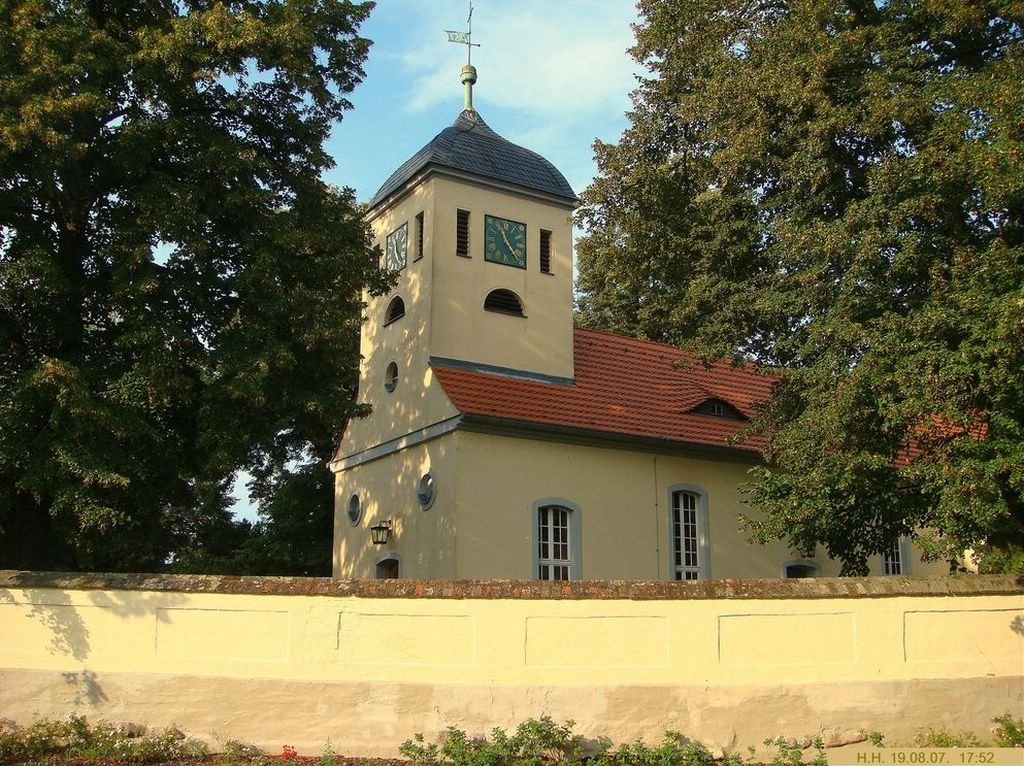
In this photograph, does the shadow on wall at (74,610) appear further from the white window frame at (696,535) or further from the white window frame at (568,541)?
the white window frame at (696,535)

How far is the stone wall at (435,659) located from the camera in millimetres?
9750

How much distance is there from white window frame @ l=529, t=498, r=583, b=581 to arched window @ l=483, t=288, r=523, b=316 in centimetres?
448

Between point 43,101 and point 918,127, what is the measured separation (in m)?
11.3

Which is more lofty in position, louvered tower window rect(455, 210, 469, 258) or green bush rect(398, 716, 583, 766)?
louvered tower window rect(455, 210, 469, 258)

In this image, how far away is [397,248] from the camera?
2212cm

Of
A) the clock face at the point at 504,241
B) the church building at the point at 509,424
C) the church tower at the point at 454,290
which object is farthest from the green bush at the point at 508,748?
the clock face at the point at 504,241

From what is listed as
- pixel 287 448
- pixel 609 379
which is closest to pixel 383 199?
pixel 609 379

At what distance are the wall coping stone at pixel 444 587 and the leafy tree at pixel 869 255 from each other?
295cm

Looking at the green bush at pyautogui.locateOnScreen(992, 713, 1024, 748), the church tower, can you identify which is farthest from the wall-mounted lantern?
the green bush at pyautogui.locateOnScreen(992, 713, 1024, 748)

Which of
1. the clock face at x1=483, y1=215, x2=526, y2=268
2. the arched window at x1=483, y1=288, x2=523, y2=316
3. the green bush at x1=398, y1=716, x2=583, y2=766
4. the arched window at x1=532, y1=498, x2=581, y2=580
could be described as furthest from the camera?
the clock face at x1=483, y1=215, x2=526, y2=268

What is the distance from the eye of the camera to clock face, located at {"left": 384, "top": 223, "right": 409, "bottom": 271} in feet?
71.6

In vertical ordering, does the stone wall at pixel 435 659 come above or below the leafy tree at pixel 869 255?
below

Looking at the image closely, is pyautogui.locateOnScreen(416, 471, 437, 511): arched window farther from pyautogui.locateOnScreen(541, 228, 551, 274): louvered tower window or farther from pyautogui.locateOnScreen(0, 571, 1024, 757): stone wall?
pyautogui.locateOnScreen(0, 571, 1024, 757): stone wall

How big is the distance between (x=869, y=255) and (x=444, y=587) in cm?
727
